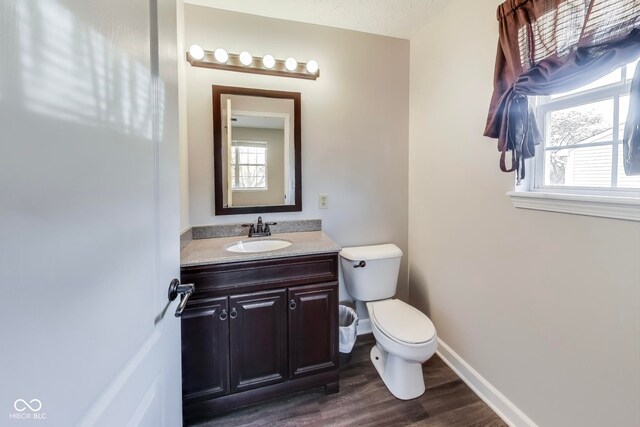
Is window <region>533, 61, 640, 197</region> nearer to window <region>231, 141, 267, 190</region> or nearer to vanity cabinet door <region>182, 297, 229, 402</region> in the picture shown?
window <region>231, 141, 267, 190</region>

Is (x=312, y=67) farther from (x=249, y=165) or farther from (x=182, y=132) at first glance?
(x=182, y=132)

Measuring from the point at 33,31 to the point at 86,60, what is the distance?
11 cm

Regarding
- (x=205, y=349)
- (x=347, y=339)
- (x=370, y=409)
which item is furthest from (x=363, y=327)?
(x=205, y=349)

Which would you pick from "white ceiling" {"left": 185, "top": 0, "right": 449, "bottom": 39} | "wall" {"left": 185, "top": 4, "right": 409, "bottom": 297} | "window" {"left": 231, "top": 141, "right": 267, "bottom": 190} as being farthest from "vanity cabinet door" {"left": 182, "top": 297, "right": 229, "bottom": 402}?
→ "white ceiling" {"left": 185, "top": 0, "right": 449, "bottom": 39}

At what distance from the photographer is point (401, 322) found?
1.64 metres

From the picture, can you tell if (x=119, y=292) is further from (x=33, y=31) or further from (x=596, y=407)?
(x=596, y=407)

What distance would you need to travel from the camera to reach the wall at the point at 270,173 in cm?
192

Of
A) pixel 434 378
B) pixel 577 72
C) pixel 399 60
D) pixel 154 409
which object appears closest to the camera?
pixel 154 409

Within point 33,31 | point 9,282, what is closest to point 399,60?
point 33,31

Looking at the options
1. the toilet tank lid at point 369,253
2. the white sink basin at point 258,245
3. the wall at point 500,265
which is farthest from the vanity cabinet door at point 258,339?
the wall at point 500,265

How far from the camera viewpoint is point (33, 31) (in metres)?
0.36

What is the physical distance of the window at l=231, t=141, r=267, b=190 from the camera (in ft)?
6.22

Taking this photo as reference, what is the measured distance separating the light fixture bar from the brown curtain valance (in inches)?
46.4
